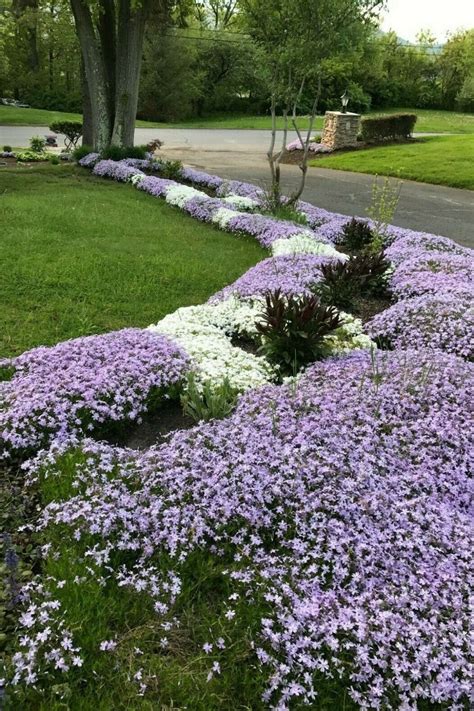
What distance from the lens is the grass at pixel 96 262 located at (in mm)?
6398

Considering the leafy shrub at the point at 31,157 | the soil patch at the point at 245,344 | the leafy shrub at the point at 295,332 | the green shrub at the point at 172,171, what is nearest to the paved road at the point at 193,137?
the leafy shrub at the point at 31,157

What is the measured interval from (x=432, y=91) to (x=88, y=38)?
188ft

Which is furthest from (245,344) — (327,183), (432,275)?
(327,183)

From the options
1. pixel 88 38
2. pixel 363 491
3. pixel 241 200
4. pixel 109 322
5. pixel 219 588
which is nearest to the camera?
pixel 219 588

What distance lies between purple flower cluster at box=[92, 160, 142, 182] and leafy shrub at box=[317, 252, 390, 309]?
9865 mm

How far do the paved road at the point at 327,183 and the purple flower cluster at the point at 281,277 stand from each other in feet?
17.5

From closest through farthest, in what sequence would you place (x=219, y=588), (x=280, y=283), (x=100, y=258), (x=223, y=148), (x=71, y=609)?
(x=71, y=609), (x=219, y=588), (x=280, y=283), (x=100, y=258), (x=223, y=148)

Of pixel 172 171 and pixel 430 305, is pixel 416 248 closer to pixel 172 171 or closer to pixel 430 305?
pixel 430 305

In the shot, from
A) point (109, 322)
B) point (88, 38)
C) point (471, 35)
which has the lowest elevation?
point (109, 322)

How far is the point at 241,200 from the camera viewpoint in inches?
523

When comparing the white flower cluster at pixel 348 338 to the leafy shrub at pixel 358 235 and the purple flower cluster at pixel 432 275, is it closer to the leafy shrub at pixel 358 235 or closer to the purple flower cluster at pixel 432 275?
the purple flower cluster at pixel 432 275

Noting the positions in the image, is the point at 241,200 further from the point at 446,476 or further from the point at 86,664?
the point at 86,664

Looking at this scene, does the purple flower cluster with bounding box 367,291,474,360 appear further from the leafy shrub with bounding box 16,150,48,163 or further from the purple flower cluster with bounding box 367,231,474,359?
the leafy shrub with bounding box 16,150,48,163

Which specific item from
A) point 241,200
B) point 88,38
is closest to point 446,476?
point 241,200
